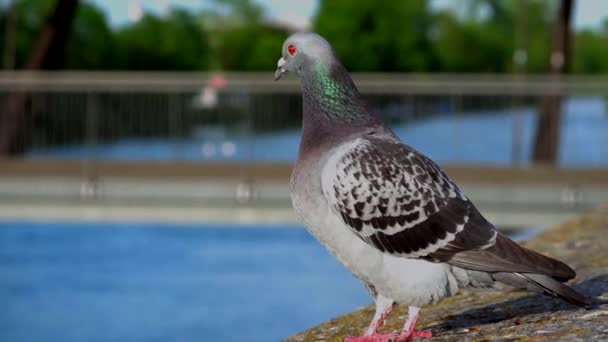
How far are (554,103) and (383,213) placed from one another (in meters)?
15.0

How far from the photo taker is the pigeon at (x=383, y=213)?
161 inches

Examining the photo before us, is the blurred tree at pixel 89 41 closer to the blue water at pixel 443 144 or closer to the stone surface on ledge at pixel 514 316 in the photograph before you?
the blue water at pixel 443 144

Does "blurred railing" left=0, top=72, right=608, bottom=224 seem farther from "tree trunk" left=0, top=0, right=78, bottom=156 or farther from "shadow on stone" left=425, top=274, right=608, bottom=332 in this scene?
"shadow on stone" left=425, top=274, right=608, bottom=332

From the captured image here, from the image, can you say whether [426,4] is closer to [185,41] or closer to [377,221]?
[185,41]

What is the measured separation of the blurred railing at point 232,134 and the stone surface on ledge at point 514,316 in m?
9.64

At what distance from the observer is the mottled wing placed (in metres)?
4.07

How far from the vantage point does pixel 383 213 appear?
4.12 m

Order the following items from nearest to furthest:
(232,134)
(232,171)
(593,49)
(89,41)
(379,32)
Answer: (232,171), (232,134), (89,41), (593,49), (379,32)

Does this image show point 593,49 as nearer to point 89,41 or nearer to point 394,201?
point 89,41

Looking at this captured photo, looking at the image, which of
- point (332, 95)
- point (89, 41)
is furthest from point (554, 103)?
point (89, 41)

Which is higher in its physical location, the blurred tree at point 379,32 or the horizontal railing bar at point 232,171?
the blurred tree at point 379,32

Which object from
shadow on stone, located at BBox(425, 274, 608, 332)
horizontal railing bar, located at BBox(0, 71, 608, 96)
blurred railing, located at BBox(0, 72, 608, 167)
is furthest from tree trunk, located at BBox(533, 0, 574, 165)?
shadow on stone, located at BBox(425, 274, 608, 332)

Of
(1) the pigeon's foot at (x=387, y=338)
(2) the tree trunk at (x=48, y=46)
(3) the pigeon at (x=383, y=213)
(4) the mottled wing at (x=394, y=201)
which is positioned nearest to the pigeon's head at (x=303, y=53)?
(3) the pigeon at (x=383, y=213)

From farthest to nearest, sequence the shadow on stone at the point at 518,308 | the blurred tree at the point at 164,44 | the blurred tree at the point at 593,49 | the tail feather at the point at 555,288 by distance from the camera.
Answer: the blurred tree at the point at 593,49 < the blurred tree at the point at 164,44 < the shadow on stone at the point at 518,308 < the tail feather at the point at 555,288
